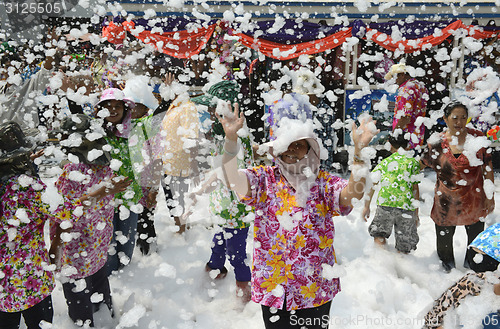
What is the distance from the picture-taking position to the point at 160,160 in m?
3.68

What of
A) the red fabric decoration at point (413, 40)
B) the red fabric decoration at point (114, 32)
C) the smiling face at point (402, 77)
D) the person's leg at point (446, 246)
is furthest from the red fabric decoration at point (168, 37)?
the person's leg at point (446, 246)

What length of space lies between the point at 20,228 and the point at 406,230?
339 centimetres

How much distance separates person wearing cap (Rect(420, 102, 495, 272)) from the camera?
10.5 ft

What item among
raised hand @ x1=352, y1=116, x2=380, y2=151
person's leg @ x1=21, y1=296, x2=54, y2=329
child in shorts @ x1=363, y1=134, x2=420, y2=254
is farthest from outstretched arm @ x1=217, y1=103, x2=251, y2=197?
child in shorts @ x1=363, y1=134, x2=420, y2=254

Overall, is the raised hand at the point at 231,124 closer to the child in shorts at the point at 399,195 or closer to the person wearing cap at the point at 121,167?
the person wearing cap at the point at 121,167

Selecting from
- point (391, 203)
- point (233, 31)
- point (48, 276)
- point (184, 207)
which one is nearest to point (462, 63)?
point (233, 31)

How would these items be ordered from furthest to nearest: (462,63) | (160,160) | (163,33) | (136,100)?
(462,63)
(163,33)
(160,160)
(136,100)

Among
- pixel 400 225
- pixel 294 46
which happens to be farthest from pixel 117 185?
pixel 294 46

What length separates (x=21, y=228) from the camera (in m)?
2.04

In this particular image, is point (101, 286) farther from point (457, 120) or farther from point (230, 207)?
point (457, 120)

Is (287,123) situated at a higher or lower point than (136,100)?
higher

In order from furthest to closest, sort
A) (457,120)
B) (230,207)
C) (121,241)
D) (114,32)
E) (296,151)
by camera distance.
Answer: (114,32) < (121,241) < (457,120) < (230,207) < (296,151)

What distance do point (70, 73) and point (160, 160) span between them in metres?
2.89

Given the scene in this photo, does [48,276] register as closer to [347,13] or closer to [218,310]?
[218,310]
